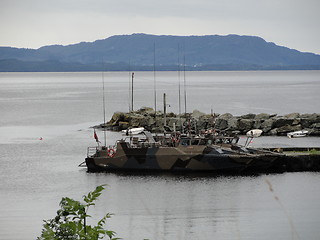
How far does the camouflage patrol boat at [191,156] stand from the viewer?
41.0m

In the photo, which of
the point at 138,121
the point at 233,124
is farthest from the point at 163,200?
the point at 138,121

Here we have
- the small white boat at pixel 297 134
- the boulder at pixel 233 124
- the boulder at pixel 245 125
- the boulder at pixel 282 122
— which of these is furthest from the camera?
the boulder at pixel 282 122

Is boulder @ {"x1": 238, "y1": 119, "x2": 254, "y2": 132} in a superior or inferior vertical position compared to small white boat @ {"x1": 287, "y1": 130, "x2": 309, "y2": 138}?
superior

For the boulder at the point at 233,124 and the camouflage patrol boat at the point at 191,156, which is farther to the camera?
the boulder at the point at 233,124

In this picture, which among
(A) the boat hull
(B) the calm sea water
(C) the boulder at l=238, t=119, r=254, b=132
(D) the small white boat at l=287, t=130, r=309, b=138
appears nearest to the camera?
(B) the calm sea water

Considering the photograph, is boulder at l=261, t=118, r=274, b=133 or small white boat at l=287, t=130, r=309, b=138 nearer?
small white boat at l=287, t=130, r=309, b=138

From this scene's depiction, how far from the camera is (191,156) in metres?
41.2

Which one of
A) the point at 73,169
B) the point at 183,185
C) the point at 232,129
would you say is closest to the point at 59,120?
the point at 232,129

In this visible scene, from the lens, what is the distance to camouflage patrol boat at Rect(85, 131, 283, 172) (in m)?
41.0

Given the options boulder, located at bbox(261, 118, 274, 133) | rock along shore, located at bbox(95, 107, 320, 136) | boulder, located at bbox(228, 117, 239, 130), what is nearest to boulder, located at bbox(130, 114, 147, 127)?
rock along shore, located at bbox(95, 107, 320, 136)

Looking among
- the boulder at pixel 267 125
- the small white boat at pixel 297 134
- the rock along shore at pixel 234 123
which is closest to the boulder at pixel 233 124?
the rock along shore at pixel 234 123

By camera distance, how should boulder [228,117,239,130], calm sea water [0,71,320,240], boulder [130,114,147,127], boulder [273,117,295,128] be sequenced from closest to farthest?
calm sea water [0,71,320,240] → boulder [228,117,239,130] → boulder [273,117,295,128] → boulder [130,114,147,127]

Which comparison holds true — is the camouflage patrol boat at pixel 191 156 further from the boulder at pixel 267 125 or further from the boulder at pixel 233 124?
the boulder at pixel 267 125

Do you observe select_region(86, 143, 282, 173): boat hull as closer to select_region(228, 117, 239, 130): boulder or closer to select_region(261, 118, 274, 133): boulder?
select_region(228, 117, 239, 130): boulder
